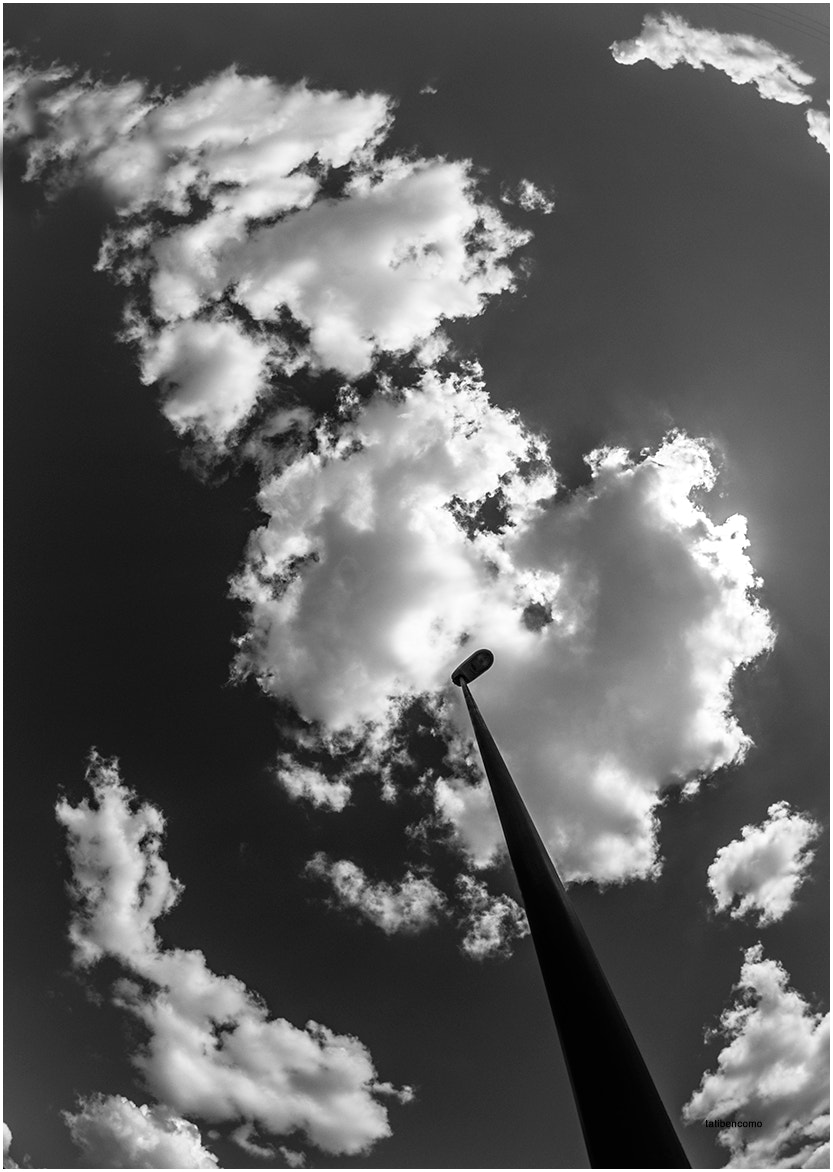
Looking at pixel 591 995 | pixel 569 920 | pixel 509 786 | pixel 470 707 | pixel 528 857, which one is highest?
pixel 470 707

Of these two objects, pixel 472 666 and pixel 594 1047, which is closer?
pixel 594 1047

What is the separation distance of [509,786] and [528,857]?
118cm

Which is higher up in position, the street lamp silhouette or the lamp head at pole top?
the lamp head at pole top

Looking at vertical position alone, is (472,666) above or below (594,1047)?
above

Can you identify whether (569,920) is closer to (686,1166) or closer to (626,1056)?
(626,1056)

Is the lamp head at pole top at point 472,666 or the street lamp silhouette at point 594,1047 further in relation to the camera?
the lamp head at pole top at point 472,666

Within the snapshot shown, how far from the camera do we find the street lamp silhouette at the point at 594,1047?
481 centimetres

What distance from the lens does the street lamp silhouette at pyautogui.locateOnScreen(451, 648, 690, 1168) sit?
15.8ft

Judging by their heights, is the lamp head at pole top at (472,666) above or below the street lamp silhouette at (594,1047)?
above

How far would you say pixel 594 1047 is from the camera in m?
5.14

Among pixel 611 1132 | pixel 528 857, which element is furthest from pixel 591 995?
pixel 528 857

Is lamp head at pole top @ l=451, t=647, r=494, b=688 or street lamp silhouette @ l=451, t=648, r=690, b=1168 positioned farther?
lamp head at pole top @ l=451, t=647, r=494, b=688

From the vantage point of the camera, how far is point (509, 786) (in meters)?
7.84

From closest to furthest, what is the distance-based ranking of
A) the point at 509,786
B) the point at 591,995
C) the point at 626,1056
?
the point at 626,1056
the point at 591,995
the point at 509,786
